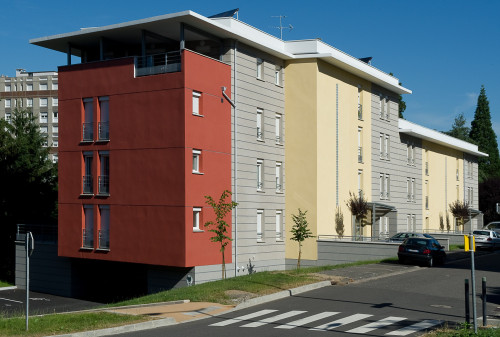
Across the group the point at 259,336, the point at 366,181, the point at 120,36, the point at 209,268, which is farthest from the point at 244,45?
the point at 259,336

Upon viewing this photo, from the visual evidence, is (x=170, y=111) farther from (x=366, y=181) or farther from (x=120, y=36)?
(x=366, y=181)

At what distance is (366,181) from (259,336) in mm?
30016

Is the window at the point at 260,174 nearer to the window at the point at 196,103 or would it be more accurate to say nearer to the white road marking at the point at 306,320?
the window at the point at 196,103

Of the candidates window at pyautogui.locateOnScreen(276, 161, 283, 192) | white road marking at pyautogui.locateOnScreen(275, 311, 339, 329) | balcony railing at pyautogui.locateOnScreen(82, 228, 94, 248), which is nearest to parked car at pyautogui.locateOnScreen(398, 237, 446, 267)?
window at pyautogui.locateOnScreen(276, 161, 283, 192)

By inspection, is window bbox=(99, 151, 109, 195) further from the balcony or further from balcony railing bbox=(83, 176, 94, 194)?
balcony railing bbox=(83, 176, 94, 194)

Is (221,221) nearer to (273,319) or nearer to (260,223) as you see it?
(260,223)

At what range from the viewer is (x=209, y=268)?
32.1 m

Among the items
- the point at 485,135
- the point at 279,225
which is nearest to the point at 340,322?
the point at 279,225

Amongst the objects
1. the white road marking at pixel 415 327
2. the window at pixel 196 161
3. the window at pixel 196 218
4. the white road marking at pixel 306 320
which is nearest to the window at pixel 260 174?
the window at pixel 196 161

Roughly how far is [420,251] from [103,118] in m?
16.8

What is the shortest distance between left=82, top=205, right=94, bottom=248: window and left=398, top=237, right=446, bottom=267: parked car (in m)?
15.3

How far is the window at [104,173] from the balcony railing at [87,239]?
7.63 ft

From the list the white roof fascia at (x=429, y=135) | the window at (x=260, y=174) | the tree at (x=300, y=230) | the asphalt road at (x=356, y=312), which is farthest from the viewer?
the white roof fascia at (x=429, y=135)

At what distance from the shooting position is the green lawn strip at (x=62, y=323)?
16453mm
